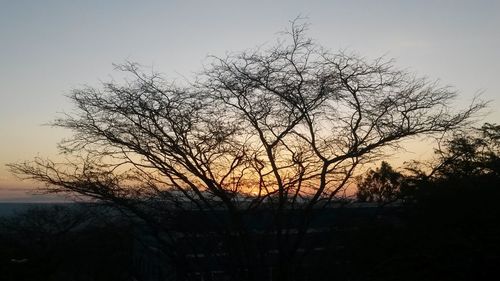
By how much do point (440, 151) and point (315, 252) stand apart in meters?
3.84

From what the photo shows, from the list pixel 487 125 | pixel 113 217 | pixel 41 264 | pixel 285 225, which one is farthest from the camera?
pixel 41 264

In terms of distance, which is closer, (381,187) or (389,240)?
(389,240)

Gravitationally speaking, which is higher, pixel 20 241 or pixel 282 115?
pixel 282 115

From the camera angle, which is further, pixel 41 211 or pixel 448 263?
pixel 41 211

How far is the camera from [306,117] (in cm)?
1054

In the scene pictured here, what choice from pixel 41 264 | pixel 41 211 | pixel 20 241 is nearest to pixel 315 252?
pixel 41 264

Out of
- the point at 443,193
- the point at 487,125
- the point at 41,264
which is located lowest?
the point at 41,264

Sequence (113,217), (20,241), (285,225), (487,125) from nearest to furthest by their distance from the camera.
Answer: (285,225) → (113,217) → (487,125) → (20,241)

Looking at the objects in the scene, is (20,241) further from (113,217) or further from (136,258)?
(113,217)

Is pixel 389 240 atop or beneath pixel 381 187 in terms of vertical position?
beneath

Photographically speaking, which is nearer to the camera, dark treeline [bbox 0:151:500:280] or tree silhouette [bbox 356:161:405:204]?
dark treeline [bbox 0:151:500:280]

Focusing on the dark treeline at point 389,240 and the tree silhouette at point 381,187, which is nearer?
the dark treeline at point 389,240

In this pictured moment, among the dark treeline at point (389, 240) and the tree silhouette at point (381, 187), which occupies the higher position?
the tree silhouette at point (381, 187)

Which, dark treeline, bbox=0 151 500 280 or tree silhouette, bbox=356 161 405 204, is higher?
tree silhouette, bbox=356 161 405 204
